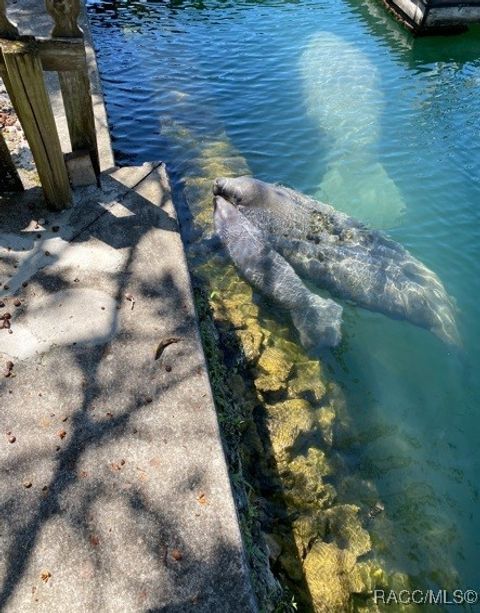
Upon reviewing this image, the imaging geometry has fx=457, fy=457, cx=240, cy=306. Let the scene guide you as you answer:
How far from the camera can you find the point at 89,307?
388 cm

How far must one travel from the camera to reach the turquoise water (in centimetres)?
448

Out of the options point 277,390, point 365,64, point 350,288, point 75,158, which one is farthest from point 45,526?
point 365,64

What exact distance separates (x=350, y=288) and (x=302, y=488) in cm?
299

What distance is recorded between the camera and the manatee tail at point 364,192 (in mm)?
7715

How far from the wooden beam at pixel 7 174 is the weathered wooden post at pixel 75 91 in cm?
64

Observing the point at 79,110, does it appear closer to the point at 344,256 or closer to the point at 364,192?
the point at 344,256

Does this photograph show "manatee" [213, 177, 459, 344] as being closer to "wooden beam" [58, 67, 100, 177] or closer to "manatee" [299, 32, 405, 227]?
"manatee" [299, 32, 405, 227]

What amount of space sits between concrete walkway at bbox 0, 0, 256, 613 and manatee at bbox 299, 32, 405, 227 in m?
4.44

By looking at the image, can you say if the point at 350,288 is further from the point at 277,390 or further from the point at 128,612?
the point at 128,612

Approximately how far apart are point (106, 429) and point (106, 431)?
0.05 feet

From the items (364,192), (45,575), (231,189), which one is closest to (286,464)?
(45,575)

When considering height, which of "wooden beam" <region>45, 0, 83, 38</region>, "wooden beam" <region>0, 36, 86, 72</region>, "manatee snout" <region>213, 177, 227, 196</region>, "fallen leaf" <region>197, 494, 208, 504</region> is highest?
"wooden beam" <region>45, 0, 83, 38</region>

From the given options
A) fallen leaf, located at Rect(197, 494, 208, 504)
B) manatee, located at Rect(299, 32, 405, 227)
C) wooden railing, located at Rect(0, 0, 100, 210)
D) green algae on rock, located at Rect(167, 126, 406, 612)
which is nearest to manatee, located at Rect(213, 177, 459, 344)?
manatee, located at Rect(299, 32, 405, 227)

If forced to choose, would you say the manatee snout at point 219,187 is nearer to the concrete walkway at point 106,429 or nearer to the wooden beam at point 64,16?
the concrete walkway at point 106,429
